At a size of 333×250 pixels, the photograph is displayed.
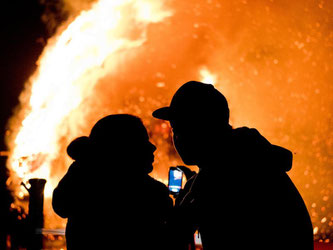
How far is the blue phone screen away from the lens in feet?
9.51

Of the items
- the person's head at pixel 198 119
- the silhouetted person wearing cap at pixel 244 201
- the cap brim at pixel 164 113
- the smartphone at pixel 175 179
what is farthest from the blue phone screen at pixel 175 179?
the silhouetted person wearing cap at pixel 244 201

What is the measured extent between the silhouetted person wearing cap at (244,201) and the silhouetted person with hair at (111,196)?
62 cm

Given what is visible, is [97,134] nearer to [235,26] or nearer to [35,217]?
[35,217]

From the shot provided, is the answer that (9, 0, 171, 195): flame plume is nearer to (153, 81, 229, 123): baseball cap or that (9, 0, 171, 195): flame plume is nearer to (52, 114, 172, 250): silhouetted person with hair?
(52, 114, 172, 250): silhouetted person with hair

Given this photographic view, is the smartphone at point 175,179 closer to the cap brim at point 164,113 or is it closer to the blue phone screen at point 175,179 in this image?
the blue phone screen at point 175,179

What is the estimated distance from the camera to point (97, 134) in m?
1.94

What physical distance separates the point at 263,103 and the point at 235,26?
2321 mm

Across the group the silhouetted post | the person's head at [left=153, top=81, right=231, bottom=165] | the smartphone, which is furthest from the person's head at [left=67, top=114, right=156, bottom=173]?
the silhouetted post

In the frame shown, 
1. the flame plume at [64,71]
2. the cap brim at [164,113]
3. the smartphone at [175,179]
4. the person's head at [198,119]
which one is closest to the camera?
the person's head at [198,119]

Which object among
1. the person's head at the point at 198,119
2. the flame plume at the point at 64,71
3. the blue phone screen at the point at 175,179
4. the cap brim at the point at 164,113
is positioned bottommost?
the blue phone screen at the point at 175,179

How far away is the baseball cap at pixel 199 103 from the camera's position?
134cm

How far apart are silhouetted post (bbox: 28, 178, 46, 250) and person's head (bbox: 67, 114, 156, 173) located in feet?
6.87

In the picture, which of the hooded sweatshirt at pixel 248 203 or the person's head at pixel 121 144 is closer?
the hooded sweatshirt at pixel 248 203

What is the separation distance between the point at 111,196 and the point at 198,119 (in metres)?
0.78
